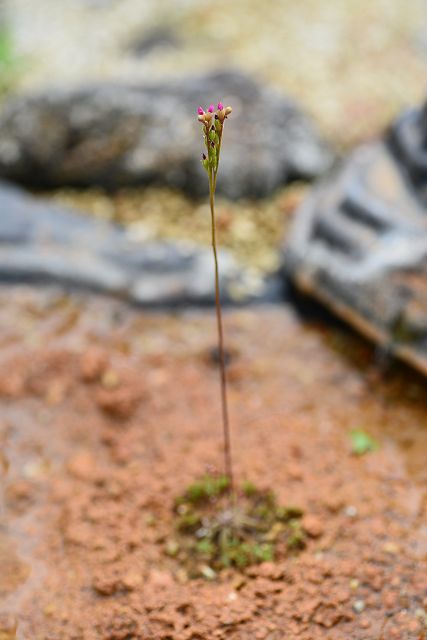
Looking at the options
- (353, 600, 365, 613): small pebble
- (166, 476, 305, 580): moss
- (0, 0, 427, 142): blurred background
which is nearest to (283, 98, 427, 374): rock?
(166, 476, 305, 580): moss

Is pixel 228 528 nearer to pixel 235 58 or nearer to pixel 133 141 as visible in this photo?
pixel 133 141

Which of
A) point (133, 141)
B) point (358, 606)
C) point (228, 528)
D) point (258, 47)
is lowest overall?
point (358, 606)

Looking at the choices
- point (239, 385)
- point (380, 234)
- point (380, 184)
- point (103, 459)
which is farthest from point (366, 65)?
point (103, 459)

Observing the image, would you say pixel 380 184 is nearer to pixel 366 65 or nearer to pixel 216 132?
pixel 216 132

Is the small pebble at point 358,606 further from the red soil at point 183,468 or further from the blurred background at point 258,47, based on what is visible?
the blurred background at point 258,47

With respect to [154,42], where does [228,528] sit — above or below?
below

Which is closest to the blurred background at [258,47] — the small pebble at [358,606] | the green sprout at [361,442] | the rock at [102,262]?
the rock at [102,262]

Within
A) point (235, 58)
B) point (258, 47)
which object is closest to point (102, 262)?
point (235, 58)

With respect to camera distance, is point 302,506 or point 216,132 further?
point 302,506
